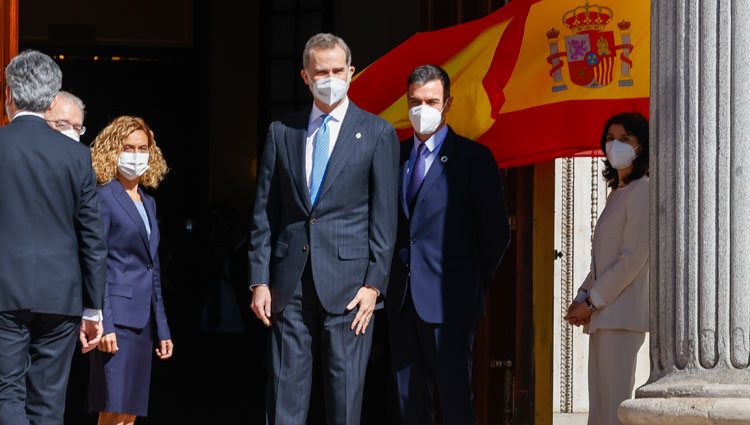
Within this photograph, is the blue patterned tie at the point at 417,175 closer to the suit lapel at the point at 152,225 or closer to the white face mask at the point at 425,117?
the white face mask at the point at 425,117

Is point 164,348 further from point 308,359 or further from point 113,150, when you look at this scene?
point 308,359

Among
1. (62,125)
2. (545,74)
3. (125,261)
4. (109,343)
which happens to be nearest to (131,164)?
(62,125)

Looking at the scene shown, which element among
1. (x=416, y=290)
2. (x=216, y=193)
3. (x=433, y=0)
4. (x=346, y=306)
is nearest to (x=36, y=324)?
(x=346, y=306)

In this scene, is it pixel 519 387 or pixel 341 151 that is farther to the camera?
pixel 519 387

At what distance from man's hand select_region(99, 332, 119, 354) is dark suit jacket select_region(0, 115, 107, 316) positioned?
3.01 ft

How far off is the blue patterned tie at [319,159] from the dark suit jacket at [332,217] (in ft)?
0.15

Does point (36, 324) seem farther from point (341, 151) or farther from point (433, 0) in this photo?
point (433, 0)

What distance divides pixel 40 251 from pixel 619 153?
287 centimetres

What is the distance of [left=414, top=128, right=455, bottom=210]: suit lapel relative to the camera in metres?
7.23

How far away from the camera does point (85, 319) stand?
6.47 meters

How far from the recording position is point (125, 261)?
297 inches

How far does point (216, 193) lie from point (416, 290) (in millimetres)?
10443

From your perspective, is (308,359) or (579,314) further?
(579,314)

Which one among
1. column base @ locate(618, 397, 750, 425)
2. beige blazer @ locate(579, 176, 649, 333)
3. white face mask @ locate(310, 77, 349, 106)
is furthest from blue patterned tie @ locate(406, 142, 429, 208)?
column base @ locate(618, 397, 750, 425)
